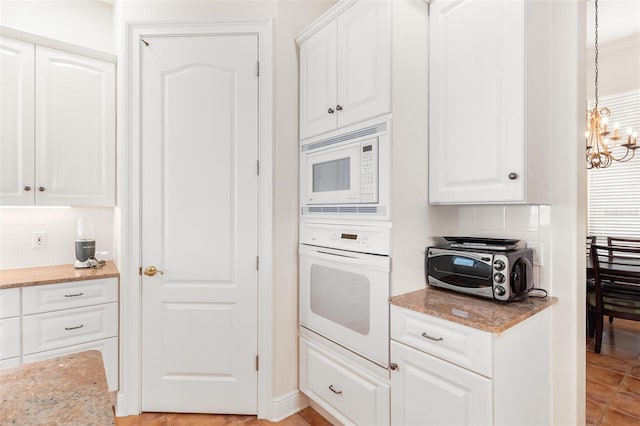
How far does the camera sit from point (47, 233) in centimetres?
241

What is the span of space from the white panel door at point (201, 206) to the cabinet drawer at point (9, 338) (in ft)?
2.03

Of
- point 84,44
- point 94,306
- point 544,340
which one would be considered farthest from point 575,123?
point 84,44

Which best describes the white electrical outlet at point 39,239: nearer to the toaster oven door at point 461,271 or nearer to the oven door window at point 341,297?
the oven door window at point 341,297

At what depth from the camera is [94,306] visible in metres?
2.07

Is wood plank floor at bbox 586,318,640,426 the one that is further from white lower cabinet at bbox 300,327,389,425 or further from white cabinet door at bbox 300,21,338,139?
white cabinet door at bbox 300,21,338,139

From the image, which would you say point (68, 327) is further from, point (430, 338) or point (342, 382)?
point (430, 338)

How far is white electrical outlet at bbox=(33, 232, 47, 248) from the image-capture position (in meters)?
2.37

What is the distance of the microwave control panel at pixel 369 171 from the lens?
1.62 meters

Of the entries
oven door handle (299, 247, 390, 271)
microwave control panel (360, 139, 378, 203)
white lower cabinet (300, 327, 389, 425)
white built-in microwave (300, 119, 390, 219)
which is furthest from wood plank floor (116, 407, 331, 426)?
microwave control panel (360, 139, 378, 203)

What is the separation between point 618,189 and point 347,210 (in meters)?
3.75

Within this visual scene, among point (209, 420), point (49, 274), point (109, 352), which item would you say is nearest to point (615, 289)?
point (209, 420)

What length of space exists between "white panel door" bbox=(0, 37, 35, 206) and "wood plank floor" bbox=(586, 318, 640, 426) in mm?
3704

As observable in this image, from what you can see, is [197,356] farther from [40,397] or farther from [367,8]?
[367,8]

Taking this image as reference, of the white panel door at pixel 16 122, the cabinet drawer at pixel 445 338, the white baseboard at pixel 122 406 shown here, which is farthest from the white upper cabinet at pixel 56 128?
the cabinet drawer at pixel 445 338
